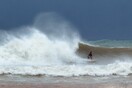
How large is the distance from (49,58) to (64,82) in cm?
902

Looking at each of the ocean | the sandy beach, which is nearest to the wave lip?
the ocean

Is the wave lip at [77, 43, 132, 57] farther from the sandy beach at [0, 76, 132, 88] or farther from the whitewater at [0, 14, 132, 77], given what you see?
the sandy beach at [0, 76, 132, 88]

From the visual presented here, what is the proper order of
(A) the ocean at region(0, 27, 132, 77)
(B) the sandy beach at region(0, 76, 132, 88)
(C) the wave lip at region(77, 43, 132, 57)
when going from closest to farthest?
(B) the sandy beach at region(0, 76, 132, 88)
(A) the ocean at region(0, 27, 132, 77)
(C) the wave lip at region(77, 43, 132, 57)

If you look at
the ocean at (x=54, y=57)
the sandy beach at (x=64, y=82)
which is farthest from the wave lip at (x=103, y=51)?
the sandy beach at (x=64, y=82)

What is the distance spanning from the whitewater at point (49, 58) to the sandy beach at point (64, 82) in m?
1.14

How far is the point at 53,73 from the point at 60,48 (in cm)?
969

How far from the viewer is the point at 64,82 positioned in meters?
15.7

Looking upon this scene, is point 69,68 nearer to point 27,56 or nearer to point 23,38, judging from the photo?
point 27,56

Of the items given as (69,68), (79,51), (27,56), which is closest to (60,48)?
(79,51)

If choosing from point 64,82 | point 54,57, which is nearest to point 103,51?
point 54,57

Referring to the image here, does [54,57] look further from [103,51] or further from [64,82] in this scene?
[64,82]

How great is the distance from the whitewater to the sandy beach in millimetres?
1137

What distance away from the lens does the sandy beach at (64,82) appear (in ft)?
47.7

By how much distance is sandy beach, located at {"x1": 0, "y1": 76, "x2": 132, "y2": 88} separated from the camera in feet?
47.7
